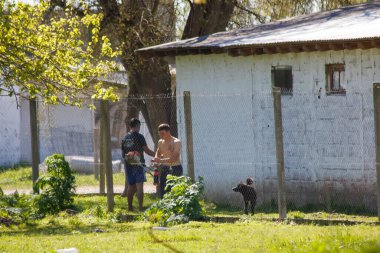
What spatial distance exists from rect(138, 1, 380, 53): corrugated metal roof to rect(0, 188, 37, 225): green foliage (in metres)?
4.40

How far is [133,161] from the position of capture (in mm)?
15805

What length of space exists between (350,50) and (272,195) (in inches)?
116

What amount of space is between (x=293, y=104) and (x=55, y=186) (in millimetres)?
4422

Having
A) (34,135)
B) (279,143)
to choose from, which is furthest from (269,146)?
(34,135)

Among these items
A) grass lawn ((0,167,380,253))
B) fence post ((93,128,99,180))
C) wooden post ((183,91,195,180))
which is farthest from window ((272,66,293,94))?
fence post ((93,128,99,180))

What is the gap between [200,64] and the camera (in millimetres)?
17703

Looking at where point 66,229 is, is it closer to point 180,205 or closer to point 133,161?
point 180,205

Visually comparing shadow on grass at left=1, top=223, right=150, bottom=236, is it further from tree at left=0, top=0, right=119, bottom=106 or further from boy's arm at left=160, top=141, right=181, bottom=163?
boy's arm at left=160, top=141, right=181, bottom=163

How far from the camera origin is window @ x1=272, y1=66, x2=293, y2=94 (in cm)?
1614

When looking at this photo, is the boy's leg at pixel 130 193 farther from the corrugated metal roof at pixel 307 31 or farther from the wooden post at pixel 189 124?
the corrugated metal roof at pixel 307 31

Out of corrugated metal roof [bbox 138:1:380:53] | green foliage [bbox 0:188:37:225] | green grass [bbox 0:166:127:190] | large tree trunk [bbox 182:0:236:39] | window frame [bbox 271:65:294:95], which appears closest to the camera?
green foliage [bbox 0:188:37:225]

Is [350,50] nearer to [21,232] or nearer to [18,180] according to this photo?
[21,232]

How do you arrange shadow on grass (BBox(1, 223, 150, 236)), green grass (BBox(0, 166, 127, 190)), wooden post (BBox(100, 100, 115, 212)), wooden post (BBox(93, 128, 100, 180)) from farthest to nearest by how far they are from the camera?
1. green grass (BBox(0, 166, 127, 190))
2. wooden post (BBox(93, 128, 100, 180))
3. wooden post (BBox(100, 100, 115, 212))
4. shadow on grass (BBox(1, 223, 150, 236))

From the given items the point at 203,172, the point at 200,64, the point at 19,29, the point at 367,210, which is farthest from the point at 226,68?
the point at 19,29
